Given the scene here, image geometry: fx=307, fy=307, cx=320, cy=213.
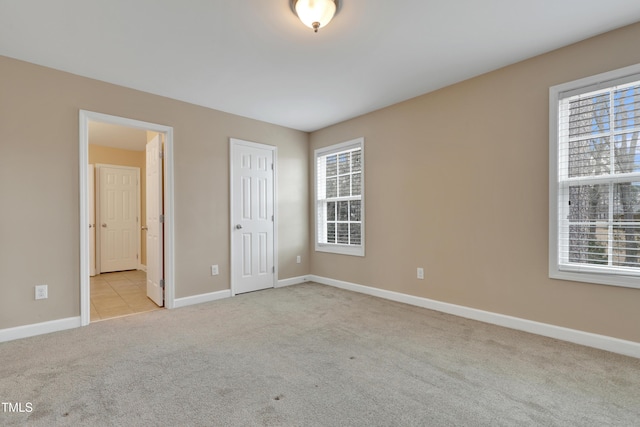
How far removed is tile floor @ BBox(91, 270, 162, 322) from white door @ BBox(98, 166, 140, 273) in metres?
0.42

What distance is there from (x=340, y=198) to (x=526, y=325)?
275 cm

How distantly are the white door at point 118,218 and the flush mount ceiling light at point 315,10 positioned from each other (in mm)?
5735

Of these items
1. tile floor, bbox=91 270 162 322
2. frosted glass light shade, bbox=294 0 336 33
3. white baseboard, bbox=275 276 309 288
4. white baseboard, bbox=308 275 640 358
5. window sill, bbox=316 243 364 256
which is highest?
frosted glass light shade, bbox=294 0 336 33

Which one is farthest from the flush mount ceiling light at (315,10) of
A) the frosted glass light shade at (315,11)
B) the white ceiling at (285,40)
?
the white ceiling at (285,40)

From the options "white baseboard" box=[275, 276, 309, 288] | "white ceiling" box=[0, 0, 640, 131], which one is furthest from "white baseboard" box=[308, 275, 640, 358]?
"white ceiling" box=[0, 0, 640, 131]

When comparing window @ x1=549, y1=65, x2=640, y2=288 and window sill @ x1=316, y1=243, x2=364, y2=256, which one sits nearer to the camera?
window @ x1=549, y1=65, x2=640, y2=288

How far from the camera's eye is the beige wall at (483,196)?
101 inches

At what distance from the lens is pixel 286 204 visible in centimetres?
488

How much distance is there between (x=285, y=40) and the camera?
2.50 meters

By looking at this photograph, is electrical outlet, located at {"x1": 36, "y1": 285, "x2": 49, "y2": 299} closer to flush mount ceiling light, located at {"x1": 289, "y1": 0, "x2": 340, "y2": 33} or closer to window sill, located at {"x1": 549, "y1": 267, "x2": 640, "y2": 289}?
flush mount ceiling light, located at {"x1": 289, "y1": 0, "x2": 340, "y2": 33}

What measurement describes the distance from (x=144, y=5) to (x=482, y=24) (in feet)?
7.91

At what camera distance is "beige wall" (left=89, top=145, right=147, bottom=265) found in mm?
5994

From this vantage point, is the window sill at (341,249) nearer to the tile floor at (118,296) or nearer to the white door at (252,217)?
the white door at (252,217)

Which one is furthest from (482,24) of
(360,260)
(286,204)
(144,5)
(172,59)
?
(286,204)
